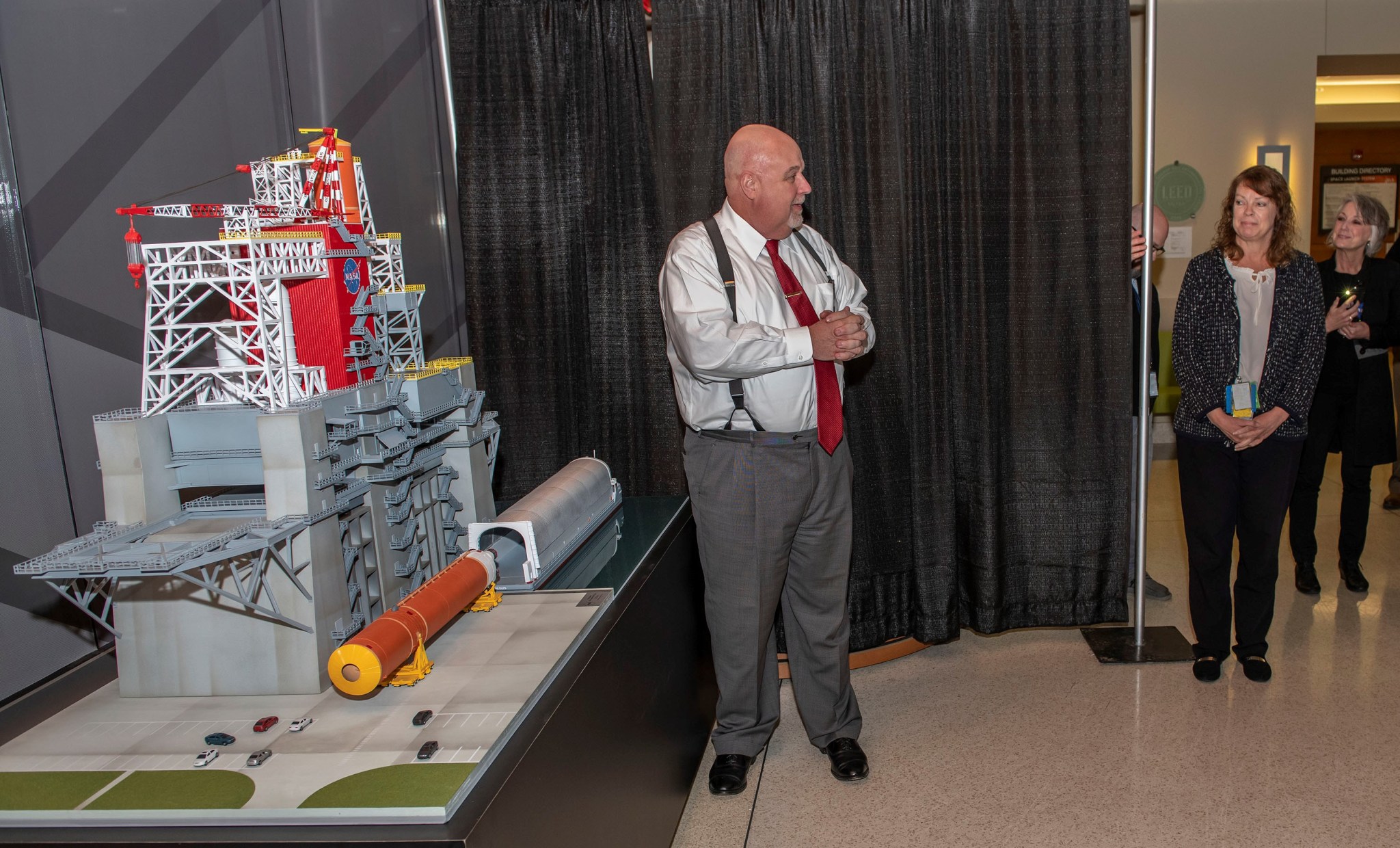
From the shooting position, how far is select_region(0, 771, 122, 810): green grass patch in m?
1.31

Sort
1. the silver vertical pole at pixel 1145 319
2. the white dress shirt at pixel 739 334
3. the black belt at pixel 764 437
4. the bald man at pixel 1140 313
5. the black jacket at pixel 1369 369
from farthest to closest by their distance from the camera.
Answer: the black jacket at pixel 1369 369
the bald man at pixel 1140 313
the silver vertical pole at pixel 1145 319
the black belt at pixel 764 437
the white dress shirt at pixel 739 334

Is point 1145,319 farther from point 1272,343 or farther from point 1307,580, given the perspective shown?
point 1307,580

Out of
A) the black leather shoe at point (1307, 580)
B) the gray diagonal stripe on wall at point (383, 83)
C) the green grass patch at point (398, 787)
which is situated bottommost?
the black leather shoe at point (1307, 580)

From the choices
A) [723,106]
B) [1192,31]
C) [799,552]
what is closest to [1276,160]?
[1192,31]

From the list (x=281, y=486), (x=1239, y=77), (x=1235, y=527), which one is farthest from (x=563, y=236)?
(x=1239, y=77)

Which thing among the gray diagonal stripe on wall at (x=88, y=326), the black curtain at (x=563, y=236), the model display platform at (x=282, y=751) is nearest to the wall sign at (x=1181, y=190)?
the black curtain at (x=563, y=236)

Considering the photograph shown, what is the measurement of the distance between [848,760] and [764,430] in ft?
3.21

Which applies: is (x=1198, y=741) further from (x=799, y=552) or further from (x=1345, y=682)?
(x=799, y=552)

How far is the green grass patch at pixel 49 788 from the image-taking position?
1.31 m

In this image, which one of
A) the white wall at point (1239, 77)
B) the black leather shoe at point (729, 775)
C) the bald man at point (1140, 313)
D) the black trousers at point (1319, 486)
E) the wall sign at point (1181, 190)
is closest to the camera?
the black leather shoe at point (729, 775)

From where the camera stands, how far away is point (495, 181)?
3174 millimetres

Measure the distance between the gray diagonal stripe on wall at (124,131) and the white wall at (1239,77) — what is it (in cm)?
531

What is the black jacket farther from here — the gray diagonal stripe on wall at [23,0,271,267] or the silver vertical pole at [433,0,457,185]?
the gray diagonal stripe on wall at [23,0,271,267]

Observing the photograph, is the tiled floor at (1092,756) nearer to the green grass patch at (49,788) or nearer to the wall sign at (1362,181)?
the green grass patch at (49,788)
